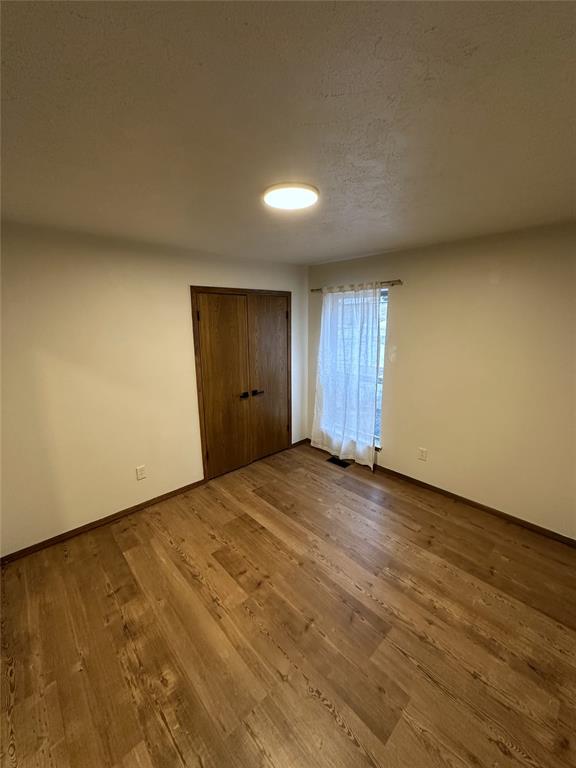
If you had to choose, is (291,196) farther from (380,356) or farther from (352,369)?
(352,369)

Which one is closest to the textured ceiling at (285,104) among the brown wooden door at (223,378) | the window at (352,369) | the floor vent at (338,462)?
the brown wooden door at (223,378)

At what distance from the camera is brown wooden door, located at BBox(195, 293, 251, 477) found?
2.93 meters

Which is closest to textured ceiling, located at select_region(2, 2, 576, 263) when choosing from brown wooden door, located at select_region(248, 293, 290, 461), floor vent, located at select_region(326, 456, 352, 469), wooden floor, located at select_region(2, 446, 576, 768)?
brown wooden door, located at select_region(248, 293, 290, 461)

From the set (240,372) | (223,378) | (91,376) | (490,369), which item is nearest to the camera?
(91,376)

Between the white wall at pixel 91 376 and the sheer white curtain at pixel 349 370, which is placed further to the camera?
the sheer white curtain at pixel 349 370

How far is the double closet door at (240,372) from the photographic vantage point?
9.67ft

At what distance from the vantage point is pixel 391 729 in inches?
48.7

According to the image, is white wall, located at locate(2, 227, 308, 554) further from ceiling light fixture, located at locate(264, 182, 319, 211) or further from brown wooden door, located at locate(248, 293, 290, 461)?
ceiling light fixture, located at locate(264, 182, 319, 211)

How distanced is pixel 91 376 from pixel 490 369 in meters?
3.18

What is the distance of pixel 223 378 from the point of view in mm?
3104

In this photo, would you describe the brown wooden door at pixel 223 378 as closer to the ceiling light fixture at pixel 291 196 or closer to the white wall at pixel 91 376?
the white wall at pixel 91 376

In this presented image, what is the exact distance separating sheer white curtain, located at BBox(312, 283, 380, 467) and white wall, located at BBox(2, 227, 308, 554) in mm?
1200

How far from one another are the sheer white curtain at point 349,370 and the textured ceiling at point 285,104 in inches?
59.7

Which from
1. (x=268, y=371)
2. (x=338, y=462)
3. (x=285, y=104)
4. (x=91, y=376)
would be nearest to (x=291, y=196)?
(x=285, y=104)
